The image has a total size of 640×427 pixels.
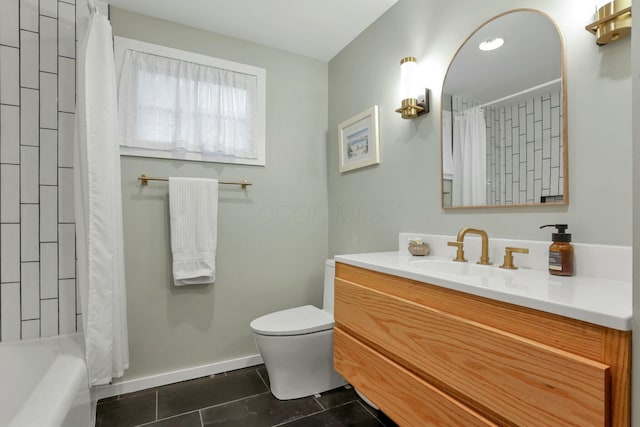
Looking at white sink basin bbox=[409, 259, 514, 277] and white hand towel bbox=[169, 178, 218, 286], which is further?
white hand towel bbox=[169, 178, 218, 286]

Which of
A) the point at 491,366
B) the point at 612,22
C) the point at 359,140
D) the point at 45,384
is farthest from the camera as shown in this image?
the point at 359,140

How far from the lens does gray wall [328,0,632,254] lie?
0.96m

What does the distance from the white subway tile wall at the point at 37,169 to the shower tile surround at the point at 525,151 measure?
212 centimetres

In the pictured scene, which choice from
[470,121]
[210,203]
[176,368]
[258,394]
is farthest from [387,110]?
[176,368]

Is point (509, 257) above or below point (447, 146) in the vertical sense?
below

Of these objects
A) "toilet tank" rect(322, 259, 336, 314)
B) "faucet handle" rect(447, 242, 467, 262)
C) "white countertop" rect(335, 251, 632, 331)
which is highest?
"faucet handle" rect(447, 242, 467, 262)

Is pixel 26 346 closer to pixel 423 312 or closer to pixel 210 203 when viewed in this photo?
pixel 210 203

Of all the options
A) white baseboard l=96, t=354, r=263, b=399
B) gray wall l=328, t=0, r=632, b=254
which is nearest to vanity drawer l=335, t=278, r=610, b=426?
gray wall l=328, t=0, r=632, b=254

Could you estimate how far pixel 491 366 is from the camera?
0.76 metres

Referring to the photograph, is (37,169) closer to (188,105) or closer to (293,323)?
(188,105)

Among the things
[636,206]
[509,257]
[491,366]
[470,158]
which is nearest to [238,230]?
[470,158]

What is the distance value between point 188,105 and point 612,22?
208 cm

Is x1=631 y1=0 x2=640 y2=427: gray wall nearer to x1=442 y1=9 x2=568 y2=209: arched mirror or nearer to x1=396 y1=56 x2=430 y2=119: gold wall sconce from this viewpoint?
x1=442 y1=9 x2=568 y2=209: arched mirror

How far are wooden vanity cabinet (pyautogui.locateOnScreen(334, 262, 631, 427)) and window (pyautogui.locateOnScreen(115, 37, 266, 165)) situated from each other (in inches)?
53.7
